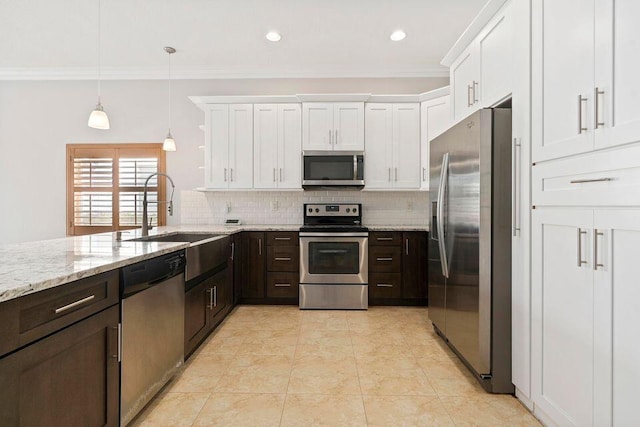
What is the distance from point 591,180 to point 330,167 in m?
2.92

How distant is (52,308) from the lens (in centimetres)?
118

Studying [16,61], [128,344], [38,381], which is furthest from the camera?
[16,61]

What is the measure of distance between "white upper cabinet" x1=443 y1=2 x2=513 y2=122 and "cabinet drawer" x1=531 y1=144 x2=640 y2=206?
64 centimetres

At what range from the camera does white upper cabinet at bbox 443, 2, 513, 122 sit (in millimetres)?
2053

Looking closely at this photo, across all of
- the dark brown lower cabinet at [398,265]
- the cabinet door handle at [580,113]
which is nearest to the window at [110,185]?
the dark brown lower cabinet at [398,265]

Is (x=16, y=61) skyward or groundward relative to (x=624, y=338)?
skyward

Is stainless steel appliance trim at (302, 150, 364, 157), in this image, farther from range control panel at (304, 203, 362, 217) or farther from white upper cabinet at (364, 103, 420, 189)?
range control panel at (304, 203, 362, 217)

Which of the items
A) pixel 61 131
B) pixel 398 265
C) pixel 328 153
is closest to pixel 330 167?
pixel 328 153

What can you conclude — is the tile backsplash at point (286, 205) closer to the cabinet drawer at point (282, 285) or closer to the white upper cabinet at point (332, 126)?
the white upper cabinet at point (332, 126)

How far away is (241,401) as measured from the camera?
199 cm

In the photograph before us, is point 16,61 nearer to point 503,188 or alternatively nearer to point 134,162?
point 134,162

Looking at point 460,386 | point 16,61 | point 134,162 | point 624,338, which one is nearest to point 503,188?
point 624,338

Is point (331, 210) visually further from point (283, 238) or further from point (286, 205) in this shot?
point (283, 238)

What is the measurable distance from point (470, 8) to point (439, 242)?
2223mm
